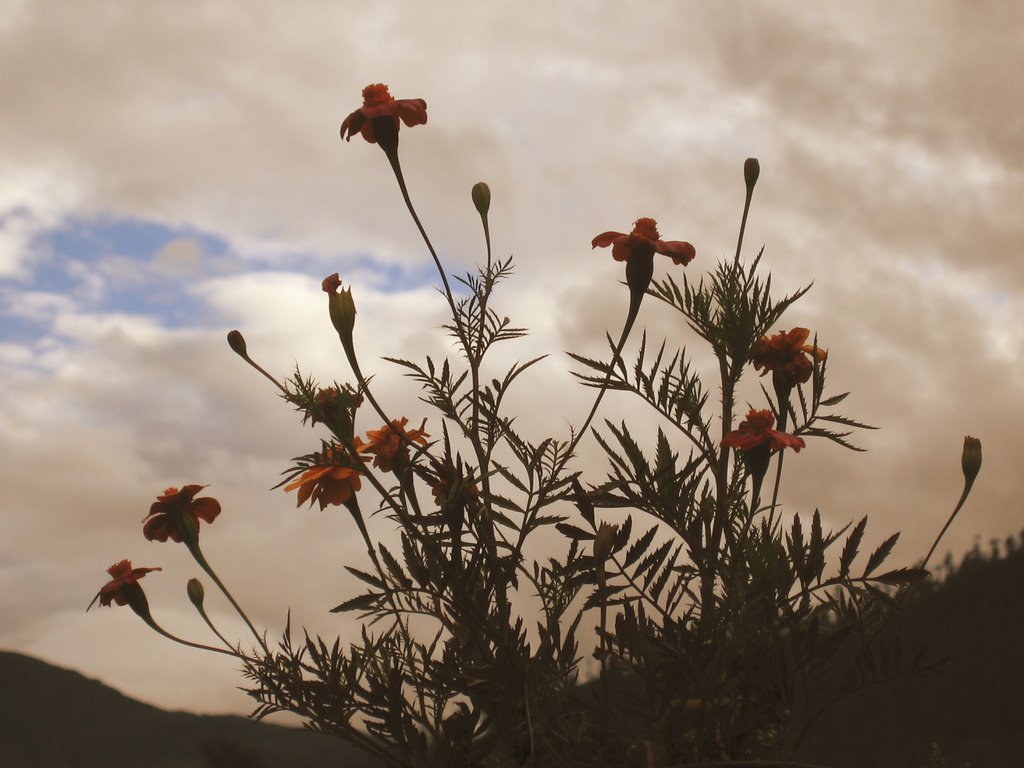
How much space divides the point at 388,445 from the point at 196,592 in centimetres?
53

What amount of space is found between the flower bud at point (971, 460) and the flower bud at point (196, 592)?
4.92 ft

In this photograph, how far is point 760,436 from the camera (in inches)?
63.7

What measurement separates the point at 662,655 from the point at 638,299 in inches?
22.9

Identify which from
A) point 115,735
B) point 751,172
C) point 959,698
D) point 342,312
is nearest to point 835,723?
point 959,698

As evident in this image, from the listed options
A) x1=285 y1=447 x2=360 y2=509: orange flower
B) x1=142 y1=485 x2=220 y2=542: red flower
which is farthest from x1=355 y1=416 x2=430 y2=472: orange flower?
x1=142 y1=485 x2=220 y2=542: red flower

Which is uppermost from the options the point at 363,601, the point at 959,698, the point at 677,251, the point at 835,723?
the point at 677,251

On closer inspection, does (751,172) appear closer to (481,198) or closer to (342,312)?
(481,198)

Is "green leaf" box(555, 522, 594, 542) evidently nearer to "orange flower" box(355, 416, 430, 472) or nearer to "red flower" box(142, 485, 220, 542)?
"orange flower" box(355, 416, 430, 472)

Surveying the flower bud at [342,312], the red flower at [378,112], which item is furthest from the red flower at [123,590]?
the red flower at [378,112]

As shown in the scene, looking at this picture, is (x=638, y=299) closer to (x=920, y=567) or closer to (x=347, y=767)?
(x=920, y=567)

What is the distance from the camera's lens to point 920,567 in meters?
1.64

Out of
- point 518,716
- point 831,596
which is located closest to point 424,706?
point 518,716

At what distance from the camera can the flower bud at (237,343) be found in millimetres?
1686

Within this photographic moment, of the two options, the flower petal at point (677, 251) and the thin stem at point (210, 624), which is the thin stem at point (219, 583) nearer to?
the thin stem at point (210, 624)
